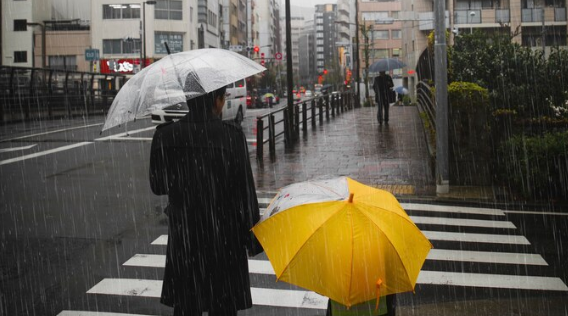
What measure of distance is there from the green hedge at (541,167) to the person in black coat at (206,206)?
7733mm

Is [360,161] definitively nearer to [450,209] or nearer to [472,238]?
[450,209]

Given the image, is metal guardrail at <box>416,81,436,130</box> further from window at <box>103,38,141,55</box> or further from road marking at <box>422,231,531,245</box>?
window at <box>103,38,141,55</box>

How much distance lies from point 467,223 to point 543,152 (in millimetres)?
2570

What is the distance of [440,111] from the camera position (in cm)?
1032

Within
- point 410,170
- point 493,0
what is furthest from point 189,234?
point 493,0

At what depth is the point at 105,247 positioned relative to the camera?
7148 mm

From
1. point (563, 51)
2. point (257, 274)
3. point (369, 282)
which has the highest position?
point (563, 51)

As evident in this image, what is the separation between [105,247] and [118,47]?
56461 mm

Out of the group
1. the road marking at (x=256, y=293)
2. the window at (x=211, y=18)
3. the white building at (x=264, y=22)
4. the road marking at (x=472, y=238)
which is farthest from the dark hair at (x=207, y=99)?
the white building at (x=264, y=22)

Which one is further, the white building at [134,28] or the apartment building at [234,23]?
the apartment building at [234,23]

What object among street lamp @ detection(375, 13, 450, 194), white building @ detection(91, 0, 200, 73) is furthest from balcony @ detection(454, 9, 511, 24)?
street lamp @ detection(375, 13, 450, 194)

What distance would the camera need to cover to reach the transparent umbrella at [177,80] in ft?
10.7

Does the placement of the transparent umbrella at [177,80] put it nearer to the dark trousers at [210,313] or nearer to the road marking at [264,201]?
the dark trousers at [210,313]

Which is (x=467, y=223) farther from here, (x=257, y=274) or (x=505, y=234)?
(x=257, y=274)
